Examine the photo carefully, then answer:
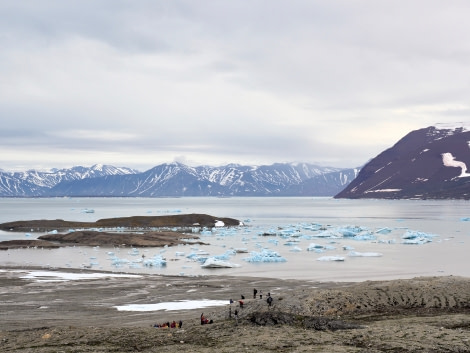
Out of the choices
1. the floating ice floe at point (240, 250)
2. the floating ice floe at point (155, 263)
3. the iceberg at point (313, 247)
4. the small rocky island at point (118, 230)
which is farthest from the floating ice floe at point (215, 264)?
the small rocky island at point (118, 230)

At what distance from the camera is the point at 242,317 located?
2177cm

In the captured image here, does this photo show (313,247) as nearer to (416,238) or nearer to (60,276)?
(416,238)

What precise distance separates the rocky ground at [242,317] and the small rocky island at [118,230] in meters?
33.2

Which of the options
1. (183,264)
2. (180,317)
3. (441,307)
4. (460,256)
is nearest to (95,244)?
(183,264)

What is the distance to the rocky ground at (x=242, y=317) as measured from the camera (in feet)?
56.5

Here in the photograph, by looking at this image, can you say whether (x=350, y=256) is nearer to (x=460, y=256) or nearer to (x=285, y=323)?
(x=460, y=256)

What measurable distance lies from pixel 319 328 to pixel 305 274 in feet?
81.5

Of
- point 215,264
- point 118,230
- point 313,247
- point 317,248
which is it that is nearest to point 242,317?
point 215,264

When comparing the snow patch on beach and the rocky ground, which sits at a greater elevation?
the rocky ground

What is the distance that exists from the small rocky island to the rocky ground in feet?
109

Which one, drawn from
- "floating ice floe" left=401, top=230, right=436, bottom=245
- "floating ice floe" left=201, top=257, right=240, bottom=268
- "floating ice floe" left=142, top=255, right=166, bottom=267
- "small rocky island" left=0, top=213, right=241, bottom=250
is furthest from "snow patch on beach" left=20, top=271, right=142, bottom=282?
"floating ice floe" left=401, top=230, right=436, bottom=245

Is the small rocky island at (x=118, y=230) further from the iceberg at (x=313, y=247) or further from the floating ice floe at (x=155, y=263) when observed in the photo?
the floating ice floe at (x=155, y=263)

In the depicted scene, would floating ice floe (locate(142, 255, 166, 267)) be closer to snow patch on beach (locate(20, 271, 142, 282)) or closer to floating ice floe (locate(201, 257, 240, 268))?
floating ice floe (locate(201, 257, 240, 268))

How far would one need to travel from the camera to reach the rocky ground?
17.2 metres
